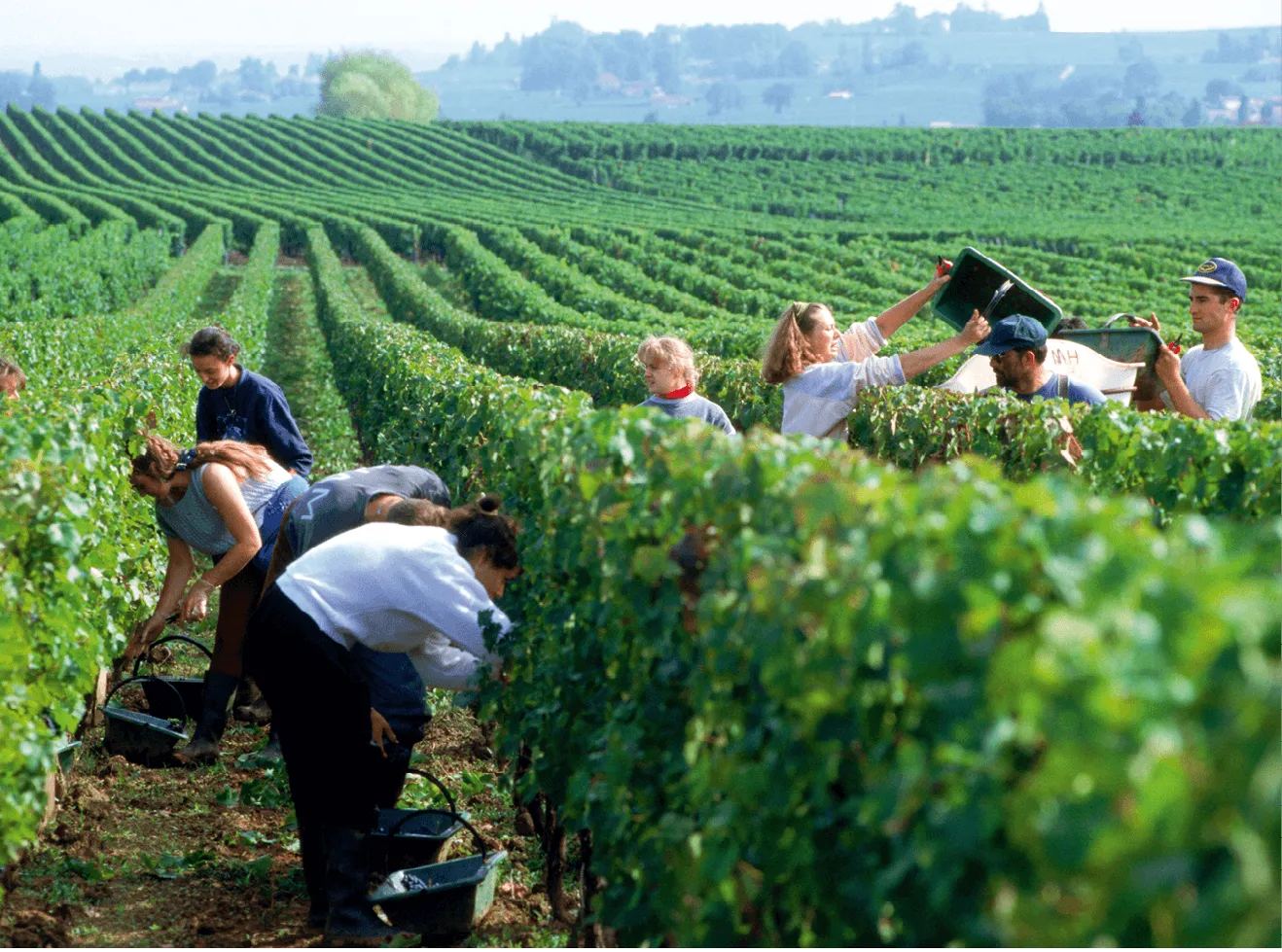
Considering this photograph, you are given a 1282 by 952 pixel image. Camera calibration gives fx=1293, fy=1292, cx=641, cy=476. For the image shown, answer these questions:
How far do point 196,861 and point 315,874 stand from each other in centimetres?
80

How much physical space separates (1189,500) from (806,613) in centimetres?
324

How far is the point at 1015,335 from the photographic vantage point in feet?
18.6

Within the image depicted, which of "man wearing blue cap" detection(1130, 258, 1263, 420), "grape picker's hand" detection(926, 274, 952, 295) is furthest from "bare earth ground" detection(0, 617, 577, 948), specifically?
"man wearing blue cap" detection(1130, 258, 1263, 420)

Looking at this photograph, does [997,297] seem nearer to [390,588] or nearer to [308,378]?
[390,588]

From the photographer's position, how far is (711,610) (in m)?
2.68

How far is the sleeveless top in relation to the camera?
19.0 ft

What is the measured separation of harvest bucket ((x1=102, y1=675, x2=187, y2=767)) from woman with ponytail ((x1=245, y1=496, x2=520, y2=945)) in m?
1.75

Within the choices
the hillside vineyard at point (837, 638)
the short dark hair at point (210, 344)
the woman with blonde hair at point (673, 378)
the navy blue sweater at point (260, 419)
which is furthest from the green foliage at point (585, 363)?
the short dark hair at point (210, 344)

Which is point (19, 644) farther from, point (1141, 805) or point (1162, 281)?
point (1162, 281)

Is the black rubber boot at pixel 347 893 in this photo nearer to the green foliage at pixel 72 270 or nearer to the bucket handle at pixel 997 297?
the bucket handle at pixel 997 297

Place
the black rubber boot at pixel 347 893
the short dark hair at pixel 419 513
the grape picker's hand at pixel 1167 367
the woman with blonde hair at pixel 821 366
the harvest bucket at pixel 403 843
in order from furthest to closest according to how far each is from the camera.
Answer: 1. the grape picker's hand at pixel 1167 367
2. the woman with blonde hair at pixel 821 366
3. the harvest bucket at pixel 403 843
4. the short dark hair at pixel 419 513
5. the black rubber boot at pixel 347 893

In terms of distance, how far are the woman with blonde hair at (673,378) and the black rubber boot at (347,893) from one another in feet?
7.82

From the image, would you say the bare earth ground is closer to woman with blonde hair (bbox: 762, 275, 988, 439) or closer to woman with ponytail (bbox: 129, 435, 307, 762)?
woman with ponytail (bbox: 129, 435, 307, 762)

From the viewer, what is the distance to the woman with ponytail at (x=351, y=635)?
4035 millimetres
